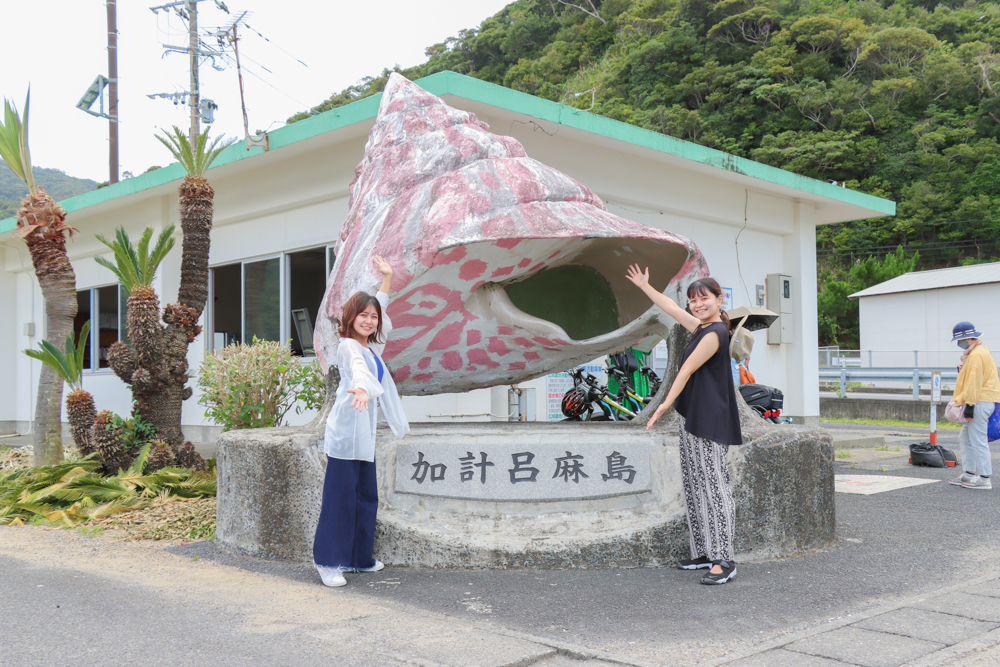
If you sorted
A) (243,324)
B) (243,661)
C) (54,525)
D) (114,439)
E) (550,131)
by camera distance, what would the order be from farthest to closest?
(243,324) < (550,131) < (114,439) < (54,525) < (243,661)

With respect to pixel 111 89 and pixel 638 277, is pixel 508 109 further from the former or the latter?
pixel 111 89

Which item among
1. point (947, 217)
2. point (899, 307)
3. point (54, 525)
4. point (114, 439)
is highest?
point (947, 217)

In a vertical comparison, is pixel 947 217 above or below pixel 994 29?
below

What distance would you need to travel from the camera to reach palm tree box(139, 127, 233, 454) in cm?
738

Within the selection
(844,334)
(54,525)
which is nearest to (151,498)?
(54,525)

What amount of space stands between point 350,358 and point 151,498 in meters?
3.50

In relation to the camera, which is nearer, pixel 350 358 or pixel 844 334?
pixel 350 358

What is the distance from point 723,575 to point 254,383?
4.25 metres

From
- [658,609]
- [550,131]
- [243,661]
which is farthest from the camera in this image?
[550,131]

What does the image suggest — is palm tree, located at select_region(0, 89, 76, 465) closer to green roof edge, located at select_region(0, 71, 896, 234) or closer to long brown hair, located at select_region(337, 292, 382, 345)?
green roof edge, located at select_region(0, 71, 896, 234)

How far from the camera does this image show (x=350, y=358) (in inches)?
153

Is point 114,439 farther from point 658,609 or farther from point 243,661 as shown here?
point 658,609

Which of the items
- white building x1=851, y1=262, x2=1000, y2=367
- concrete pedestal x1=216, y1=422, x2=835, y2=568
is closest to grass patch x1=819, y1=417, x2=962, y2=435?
white building x1=851, y1=262, x2=1000, y2=367

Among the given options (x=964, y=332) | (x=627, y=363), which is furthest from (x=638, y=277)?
(x=964, y=332)
